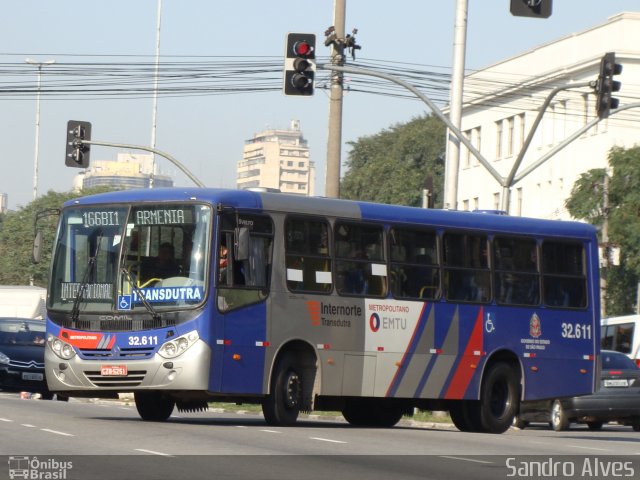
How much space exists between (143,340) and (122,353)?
1.06ft

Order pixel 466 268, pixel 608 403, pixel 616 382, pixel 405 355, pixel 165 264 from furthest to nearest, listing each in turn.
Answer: pixel 616 382, pixel 608 403, pixel 466 268, pixel 405 355, pixel 165 264

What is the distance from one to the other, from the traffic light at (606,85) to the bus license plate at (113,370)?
42.5 feet

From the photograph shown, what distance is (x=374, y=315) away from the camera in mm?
22469

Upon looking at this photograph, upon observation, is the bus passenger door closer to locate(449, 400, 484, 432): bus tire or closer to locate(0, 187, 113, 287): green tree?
locate(449, 400, 484, 432): bus tire

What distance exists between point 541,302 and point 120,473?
39.6 ft

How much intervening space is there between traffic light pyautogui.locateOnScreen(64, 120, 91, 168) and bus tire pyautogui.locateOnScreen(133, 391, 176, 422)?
1811 cm

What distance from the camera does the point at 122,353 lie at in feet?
67.5

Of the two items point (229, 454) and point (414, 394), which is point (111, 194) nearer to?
point (414, 394)

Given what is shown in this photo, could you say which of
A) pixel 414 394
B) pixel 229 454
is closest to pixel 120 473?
pixel 229 454

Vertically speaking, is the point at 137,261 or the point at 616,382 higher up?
the point at 137,261

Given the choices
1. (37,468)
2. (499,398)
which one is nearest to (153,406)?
(499,398)

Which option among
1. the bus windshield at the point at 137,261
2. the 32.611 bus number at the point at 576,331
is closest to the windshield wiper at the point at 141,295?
the bus windshield at the point at 137,261

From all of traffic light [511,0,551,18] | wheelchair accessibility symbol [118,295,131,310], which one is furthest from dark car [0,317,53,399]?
traffic light [511,0,551,18]

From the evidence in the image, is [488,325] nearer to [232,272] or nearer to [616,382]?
[232,272]
